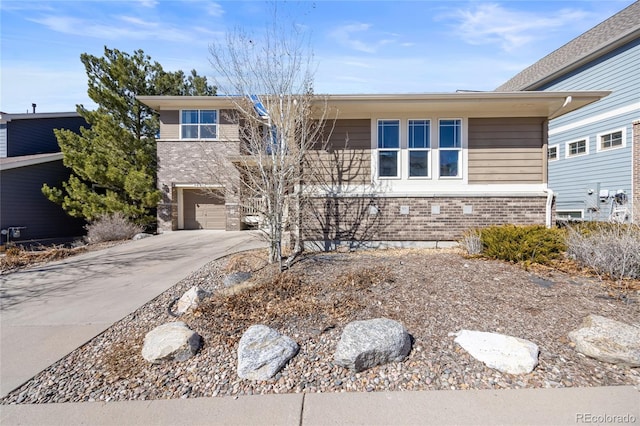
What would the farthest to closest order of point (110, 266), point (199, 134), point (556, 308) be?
point (199, 134)
point (110, 266)
point (556, 308)

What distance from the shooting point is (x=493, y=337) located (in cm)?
319

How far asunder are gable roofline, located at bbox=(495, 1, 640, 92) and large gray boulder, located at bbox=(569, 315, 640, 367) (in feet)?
46.0

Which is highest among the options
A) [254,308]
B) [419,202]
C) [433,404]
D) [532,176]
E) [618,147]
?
[618,147]

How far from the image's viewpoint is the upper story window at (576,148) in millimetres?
14109

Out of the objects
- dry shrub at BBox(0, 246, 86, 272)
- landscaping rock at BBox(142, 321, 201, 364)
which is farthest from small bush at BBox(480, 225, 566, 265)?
dry shrub at BBox(0, 246, 86, 272)

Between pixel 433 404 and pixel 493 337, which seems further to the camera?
pixel 493 337

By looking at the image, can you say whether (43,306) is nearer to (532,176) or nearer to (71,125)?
(532,176)

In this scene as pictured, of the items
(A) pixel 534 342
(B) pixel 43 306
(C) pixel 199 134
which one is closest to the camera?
(A) pixel 534 342

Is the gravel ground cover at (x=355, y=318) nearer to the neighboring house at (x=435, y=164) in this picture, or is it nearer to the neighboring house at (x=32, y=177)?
the neighboring house at (x=435, y=164)

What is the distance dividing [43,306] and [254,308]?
3496 millimetres

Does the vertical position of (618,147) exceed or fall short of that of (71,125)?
it falls short

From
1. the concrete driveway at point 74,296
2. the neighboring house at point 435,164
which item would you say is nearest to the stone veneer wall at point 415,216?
the neighboring house at point 435,164

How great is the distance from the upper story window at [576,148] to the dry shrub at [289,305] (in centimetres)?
1438

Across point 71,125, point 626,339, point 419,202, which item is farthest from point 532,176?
point 71,125
